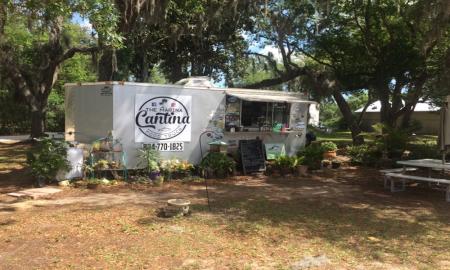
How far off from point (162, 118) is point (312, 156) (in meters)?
4.41

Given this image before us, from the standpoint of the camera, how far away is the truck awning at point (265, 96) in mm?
12398

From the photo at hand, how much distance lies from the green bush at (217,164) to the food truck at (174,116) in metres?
0.43

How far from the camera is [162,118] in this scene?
37.5 feet

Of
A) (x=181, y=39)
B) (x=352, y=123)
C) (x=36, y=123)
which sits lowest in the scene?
(x=36, y=123)

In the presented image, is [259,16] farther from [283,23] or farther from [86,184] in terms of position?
[86,184]

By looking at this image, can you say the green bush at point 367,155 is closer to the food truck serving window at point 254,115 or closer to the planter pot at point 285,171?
the food truck serving window at point 254,115

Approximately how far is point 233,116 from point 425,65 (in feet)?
32.9

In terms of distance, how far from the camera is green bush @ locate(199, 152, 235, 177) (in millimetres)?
11547

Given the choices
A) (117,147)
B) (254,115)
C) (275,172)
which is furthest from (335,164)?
(117,147)

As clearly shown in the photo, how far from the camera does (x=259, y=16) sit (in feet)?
68.0

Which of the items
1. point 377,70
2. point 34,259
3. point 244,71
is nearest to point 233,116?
point 34,259

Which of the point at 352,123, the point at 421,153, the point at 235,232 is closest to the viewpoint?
the point at 235,232

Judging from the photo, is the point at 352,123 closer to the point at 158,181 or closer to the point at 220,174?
the point at 220,174

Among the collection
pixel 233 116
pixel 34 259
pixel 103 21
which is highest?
pixel 103 21
